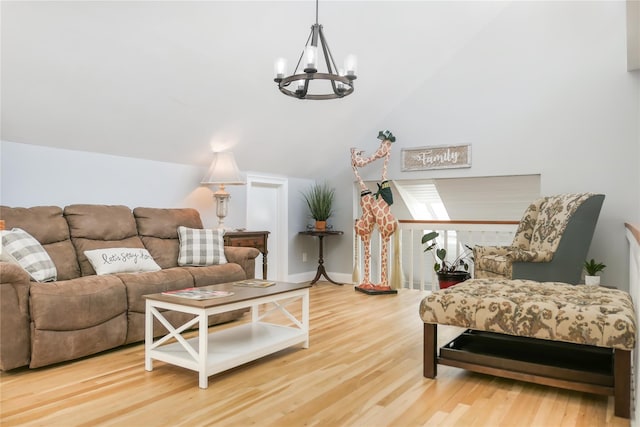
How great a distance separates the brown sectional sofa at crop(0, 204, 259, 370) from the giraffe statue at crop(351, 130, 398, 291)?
1726 mm

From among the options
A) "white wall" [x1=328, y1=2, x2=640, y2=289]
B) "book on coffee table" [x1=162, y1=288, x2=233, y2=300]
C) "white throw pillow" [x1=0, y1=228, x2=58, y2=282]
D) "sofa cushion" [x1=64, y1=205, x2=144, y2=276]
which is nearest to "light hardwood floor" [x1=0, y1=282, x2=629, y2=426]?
"book on coffee table" [x1=162, y1=288, x2=233, y2=300]

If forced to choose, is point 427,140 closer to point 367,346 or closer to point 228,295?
point 367,346

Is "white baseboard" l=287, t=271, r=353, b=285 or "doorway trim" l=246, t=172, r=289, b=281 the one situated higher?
"doorway trim" l=246, t=172, r=289, b=281

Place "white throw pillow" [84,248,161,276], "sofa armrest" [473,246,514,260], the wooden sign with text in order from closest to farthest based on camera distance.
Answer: "white throw pillow" [84,248,161,276]
"sofa armrest" [473,246,514,260]
the wooden sign with text

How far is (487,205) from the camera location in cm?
631

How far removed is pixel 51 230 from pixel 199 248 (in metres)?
1.15

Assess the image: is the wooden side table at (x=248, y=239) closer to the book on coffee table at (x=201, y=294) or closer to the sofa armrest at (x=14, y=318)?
the book on coffee table at (x=201, y=294)

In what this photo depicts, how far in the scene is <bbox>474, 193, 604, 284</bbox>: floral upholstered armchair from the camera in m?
3.73

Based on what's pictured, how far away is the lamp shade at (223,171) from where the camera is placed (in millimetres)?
4762

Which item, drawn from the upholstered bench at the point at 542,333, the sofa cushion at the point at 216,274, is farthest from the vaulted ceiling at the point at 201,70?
the upholstered bench at the point at 542,333

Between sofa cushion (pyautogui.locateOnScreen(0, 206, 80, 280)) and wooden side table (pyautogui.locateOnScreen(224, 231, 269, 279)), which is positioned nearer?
sofa cushion (pyautogui.locateOnScreen(0, 206, 80, 280))

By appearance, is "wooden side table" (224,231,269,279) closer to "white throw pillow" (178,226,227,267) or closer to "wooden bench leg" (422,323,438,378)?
"white throw pillow" (178,226,227,267)

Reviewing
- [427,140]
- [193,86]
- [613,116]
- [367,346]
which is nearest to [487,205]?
[427,140]

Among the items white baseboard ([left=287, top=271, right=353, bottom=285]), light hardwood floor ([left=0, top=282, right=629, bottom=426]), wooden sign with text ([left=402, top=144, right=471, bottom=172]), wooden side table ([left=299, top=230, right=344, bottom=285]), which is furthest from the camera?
white baseboard ([left=287, top=271, right=353, bottom=285])
